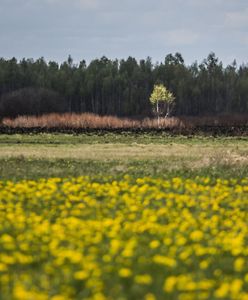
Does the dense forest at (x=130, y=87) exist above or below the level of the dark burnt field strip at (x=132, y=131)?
above

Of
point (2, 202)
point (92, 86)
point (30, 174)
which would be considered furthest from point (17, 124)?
point (92, 86)

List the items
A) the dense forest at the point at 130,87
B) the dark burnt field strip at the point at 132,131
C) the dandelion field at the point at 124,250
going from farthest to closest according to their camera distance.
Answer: the dense forest at the point at 130,87, the dark burnt field strip at the point at 132,131, the dandelion field at the point at 124,250

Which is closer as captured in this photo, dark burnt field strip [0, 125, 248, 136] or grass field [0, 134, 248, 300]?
grass field [0, 134, 248, 300]

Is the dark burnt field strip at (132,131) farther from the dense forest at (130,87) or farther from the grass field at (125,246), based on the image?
the dense forest at (130,87)

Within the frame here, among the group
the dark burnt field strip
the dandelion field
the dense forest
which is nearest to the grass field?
the dandelion field

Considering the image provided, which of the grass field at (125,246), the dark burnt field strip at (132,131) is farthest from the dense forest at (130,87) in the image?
the grass field at (125,246)

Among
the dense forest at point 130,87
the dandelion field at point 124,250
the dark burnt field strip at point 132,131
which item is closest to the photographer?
the dandelion field at point 124,250

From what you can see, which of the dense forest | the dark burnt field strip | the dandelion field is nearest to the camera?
the dandelion field

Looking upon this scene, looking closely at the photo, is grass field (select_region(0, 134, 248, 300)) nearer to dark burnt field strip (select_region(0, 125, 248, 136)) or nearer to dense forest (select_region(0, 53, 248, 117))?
dark burnt field strip (select_region(0, 125, 248, 136))

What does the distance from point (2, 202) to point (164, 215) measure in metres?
3.60

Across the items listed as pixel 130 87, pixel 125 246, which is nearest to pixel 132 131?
pixel 125 246

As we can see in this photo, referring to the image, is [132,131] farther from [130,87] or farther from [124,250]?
[130,87]

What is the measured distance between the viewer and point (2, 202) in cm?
1212

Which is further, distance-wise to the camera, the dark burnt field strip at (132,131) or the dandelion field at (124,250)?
the dark burnt field strip at (132,131)
